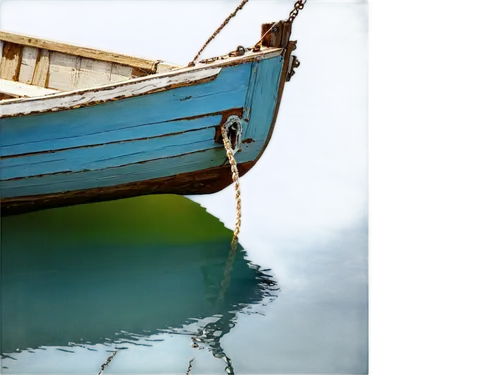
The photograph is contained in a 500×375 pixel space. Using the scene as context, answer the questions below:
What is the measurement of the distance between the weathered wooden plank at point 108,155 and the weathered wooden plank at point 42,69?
92cm

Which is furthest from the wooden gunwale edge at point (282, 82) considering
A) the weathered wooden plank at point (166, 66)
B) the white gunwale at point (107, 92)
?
the weathered wooden plank at point (166, 66)

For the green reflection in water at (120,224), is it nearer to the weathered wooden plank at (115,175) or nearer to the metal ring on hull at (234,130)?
the weathered wooden plank at (115,175)

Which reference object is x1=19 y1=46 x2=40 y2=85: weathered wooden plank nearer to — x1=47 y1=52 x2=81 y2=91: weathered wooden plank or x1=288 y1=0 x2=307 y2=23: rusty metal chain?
x1=47 y1=52 x2=81 y2=91: weathered wooden plank

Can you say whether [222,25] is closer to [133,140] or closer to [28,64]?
[133,140]

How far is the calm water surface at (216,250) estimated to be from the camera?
7.60ft

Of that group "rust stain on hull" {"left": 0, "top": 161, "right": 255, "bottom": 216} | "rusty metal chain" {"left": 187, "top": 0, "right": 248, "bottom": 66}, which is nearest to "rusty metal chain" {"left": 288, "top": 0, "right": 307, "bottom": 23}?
"rusty metal chain" {"left": 187, "top": 0, "right": 248, "bottom": 66}

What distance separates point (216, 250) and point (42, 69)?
1.36 metres

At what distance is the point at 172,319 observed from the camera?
2.56 m

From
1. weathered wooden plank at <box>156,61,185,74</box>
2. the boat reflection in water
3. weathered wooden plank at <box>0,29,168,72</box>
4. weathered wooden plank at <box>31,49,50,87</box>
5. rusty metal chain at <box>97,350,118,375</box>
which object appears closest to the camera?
rusty metal chain at <box>97,350,118,375</box>

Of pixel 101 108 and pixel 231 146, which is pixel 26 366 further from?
pixel 231 146

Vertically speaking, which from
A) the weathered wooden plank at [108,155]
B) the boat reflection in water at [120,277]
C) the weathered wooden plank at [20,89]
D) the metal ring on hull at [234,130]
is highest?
the weathered wooden plank at [20,89]

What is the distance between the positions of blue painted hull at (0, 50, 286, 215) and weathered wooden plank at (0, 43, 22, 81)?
3.15ft

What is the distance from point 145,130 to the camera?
9.86ft

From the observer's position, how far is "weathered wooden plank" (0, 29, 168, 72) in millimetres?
3575
